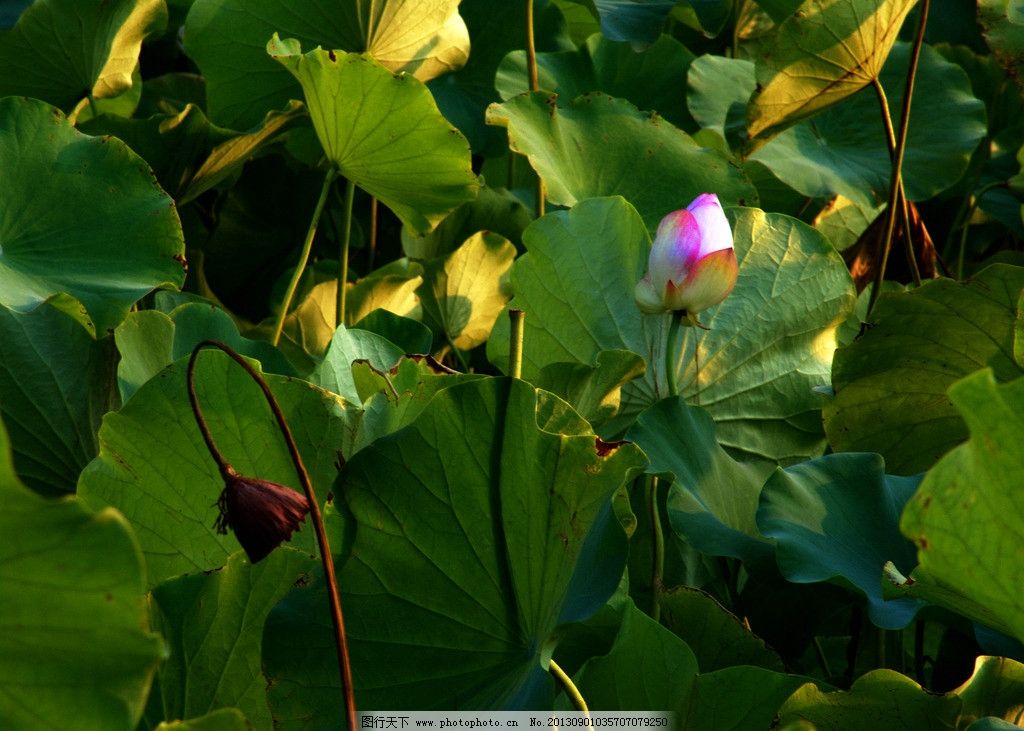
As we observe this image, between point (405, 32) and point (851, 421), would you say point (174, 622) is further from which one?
point (405, 32)

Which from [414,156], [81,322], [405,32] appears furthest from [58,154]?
[405,32]

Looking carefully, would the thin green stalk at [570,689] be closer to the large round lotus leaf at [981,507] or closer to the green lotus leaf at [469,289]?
the large round lotus leaf at [981,507]

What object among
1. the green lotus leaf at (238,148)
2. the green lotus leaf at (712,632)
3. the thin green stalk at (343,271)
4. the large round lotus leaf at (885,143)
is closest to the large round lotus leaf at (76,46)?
the green lotus leaf at (238,148)

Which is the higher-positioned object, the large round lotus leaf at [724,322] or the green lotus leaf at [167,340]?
the green lotus leaf at [167,340]

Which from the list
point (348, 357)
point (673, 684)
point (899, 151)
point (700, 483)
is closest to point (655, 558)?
point (700, 483)

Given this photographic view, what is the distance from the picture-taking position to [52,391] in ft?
2.97

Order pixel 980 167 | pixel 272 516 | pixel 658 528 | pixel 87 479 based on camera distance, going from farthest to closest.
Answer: pixel 980 167, pixel 658 528, pixel 87 479, pixel 272 516

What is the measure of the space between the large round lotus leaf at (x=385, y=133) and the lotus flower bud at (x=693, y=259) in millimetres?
241

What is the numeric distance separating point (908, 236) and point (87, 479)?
0.86 metres

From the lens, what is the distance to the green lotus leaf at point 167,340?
0.83 meters

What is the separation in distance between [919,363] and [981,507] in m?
0.48

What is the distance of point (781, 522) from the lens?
2.68 feet

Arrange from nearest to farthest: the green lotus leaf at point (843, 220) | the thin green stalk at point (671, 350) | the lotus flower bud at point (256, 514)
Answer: the lotus flower bud at point (256, 514), the thin green stalk at point (671, 350), the green lotus leaf at point (843, 220)

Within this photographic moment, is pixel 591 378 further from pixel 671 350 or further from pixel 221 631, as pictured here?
pixel 221 631
